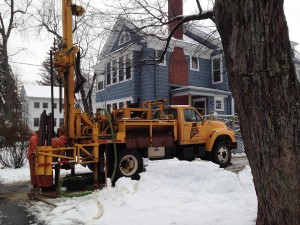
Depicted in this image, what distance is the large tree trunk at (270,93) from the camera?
11.8ft

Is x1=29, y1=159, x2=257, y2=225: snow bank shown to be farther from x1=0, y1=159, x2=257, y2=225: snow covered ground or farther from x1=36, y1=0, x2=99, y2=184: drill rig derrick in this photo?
x1=36, y1=0, x2=99, y2=184: drill rig derrick

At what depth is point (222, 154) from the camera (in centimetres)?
1365

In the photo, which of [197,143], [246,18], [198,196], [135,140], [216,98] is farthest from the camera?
[216,98]

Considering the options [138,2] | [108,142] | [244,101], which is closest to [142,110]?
[108,142]

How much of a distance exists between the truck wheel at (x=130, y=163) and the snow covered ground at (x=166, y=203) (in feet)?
2.80

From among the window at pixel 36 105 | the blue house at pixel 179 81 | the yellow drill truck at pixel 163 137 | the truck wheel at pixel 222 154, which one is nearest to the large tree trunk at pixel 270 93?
the yellow drill truck at pixel 163 137

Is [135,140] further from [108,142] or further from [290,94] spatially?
[290,94]

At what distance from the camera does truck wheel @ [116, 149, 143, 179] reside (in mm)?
10484

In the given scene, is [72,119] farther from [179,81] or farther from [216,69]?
[216,69]

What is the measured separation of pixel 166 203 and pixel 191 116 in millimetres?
6103

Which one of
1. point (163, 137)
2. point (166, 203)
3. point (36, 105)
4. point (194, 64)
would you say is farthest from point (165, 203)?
point (36, 105)

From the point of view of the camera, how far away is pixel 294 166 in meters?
3.63

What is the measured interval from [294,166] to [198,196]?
4125 mm

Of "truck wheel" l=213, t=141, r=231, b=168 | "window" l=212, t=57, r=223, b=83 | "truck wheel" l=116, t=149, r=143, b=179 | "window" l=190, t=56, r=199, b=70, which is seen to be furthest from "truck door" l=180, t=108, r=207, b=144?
"window" l=212, t=57, r=223, b=83
